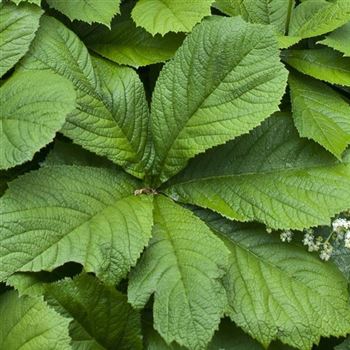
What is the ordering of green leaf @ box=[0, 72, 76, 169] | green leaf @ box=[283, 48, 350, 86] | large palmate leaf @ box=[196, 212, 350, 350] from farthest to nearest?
1. green leaf @ box=[283, 48, 350, 86]
2. large palmate leaf @ box=[196, 212, 350, 350]
3. green leaf @ box=[0, 72, 76, 169]

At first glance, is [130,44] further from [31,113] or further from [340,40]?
[340,40]

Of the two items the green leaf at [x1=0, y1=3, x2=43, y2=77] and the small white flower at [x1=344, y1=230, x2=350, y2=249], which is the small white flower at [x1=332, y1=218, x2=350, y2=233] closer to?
the small white flower at [x1=344, y1=230, x2=350, y2=249]

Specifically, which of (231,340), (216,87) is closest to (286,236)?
(231,340)

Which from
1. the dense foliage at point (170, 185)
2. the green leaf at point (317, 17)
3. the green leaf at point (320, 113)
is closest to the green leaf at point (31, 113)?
the dense foliage at point (170, 185)

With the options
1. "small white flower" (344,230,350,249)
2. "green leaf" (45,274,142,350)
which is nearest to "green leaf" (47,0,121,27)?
"green leaf" (45,274,142,350)

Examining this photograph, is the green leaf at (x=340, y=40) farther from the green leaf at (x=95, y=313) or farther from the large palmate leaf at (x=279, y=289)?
the green leaf at (x=95, y=313)

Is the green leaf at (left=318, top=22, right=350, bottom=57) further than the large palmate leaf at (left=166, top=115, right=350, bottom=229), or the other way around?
the green leaf at (left=318, top=22, right=350, bottom=57)

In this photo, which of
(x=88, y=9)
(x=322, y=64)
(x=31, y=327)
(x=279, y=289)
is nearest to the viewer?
(x=31, y=327)
